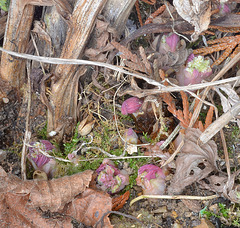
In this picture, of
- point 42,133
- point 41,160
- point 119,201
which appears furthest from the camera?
point 42,133

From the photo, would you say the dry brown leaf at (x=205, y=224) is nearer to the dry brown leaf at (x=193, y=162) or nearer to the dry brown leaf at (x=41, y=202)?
the dry brown leaf at (x=193, y=162)

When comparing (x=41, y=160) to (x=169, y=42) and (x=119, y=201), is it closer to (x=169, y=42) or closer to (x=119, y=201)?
(x=119, y=201)

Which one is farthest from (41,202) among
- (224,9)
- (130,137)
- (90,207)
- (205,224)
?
(224,9)

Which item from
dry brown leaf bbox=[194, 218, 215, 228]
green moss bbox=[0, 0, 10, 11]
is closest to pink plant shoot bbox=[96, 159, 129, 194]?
dry brown leaf bbox=[194, 218, 215, 228]

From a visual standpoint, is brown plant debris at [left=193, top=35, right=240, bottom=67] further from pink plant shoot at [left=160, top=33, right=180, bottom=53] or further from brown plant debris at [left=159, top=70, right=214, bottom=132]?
brown plant debris at [left=159, top=70, right=214, bottom=132]

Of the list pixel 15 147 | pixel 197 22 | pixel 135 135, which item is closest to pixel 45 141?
pixel 15 147

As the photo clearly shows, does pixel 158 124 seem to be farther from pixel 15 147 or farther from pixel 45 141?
pixel 15 147
